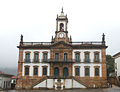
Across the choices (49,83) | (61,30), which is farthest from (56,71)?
(61,30)

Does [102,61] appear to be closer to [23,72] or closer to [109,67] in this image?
[23,72]

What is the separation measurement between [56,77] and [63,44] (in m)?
7.71

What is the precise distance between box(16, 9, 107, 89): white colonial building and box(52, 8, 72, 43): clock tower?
2.17 feet

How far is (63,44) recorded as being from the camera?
47.1 m

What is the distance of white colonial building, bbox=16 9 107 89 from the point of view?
150ft

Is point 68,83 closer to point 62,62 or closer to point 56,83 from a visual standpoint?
point 56,83

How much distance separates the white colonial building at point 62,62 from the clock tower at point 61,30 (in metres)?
0.66

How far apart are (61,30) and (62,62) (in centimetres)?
793

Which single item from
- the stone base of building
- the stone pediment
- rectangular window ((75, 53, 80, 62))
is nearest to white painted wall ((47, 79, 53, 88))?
the stone base of building

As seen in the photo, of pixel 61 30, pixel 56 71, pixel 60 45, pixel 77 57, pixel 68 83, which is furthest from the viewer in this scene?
pixel 61 30

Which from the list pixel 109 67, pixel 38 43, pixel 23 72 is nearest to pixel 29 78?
pixel 23 72

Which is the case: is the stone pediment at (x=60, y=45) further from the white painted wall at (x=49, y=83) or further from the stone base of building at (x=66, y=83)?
the white painted wall at (x=49, y=83)

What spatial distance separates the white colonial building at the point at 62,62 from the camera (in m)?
45.8

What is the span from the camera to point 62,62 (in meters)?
46.2
